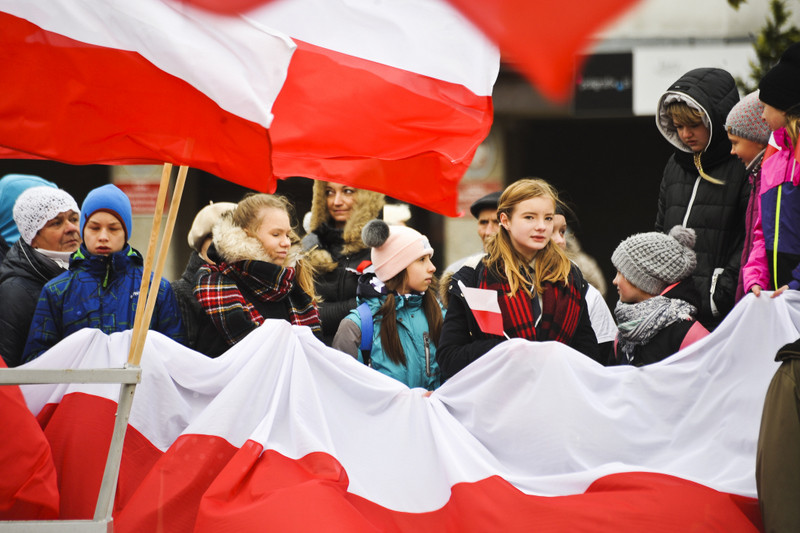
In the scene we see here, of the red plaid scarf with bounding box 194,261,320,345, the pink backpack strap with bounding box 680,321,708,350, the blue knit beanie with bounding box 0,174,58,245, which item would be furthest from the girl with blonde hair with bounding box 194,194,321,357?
the pink backpack strap with bounding box 680,321,708,350

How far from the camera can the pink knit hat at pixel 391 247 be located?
197 inches

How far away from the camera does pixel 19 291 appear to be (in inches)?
188

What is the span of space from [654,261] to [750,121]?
0.76 m

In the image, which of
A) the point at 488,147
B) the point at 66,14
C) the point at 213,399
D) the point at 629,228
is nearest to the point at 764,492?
the point at 213,399

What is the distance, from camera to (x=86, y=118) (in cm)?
332

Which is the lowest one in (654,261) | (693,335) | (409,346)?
(409,346)

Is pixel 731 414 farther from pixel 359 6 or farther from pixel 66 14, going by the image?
pixel 66 14

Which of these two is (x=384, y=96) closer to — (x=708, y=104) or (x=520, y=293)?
(x=520, y=293)

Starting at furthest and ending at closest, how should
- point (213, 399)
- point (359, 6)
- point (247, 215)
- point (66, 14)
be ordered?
point (247, 215) < point (213, 399) < point (359, 6) < point (66, 14)

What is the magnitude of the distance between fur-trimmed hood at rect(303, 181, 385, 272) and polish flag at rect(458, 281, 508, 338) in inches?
58.9

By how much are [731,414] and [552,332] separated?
33.1 inches

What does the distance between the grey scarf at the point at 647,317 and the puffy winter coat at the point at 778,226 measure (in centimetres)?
31

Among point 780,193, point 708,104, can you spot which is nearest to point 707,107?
point 708,104

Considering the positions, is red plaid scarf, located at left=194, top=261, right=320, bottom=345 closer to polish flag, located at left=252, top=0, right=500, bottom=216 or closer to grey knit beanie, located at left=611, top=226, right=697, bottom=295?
polish flag, located at left=252, top=0, right=500, bottom=216
